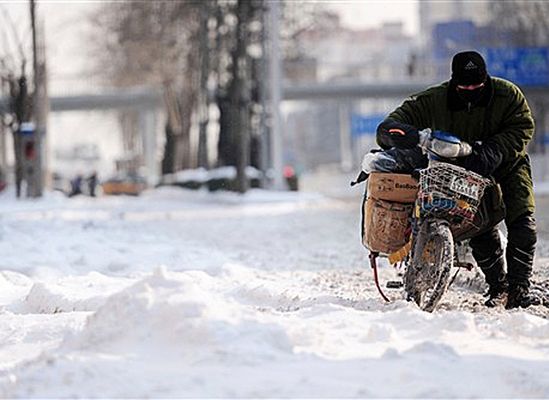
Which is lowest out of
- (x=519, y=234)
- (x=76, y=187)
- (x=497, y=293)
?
(x=76, y=187)

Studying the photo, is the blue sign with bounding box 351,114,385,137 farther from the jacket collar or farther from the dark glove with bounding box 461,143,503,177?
the dark glove with bounding box 461,143,503,177

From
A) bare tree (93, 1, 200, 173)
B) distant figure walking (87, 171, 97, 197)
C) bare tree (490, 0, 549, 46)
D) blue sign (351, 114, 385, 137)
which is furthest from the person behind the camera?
blue sign (351, 114, 385, 137)

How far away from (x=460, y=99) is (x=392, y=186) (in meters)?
0.66

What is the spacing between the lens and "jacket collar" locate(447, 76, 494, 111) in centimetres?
768

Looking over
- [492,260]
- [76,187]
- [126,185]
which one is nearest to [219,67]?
[76,187]

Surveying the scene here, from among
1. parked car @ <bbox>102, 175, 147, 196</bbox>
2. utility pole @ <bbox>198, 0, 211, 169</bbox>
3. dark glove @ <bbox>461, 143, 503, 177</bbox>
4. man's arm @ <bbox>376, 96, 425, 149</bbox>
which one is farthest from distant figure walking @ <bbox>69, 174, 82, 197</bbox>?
dark glove @ <bbox>461, 143, 503, 177</bbox>

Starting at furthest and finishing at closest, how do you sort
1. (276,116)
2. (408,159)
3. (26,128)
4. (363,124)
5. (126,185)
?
(363,124) < (126,185) < (276,116) < (26,128) < (408,159)

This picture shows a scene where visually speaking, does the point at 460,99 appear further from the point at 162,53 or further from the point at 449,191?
the point at 162,53

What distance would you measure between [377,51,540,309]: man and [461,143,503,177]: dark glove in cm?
15

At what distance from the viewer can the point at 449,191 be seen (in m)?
7.22

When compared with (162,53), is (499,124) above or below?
below

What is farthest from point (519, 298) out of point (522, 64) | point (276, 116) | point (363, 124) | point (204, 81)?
point (363, 124)

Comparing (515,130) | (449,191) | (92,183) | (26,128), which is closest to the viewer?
(449,191)

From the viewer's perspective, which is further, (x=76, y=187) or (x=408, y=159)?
(x=76, y=187)
